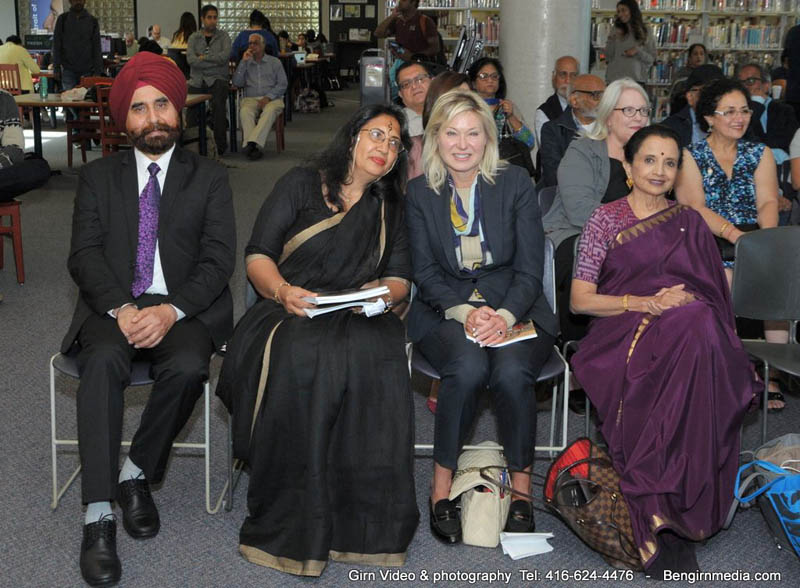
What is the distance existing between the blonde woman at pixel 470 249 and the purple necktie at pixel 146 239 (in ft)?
2.71

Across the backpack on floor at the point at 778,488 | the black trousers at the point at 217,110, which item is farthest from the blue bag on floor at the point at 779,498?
the black trousers at the point at 217,110

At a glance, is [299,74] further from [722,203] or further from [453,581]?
[453,581]

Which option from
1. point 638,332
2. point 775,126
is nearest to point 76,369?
point 638,332

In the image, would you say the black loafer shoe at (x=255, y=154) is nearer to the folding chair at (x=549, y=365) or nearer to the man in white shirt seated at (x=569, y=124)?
the man in white shirt seated at (x=569, y=124)

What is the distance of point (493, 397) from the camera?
2906mm

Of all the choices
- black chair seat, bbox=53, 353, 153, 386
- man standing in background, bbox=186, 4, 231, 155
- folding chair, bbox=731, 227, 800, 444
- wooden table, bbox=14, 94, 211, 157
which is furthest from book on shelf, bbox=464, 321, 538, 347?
man standing in background, bbox=186, 4, 231, 155

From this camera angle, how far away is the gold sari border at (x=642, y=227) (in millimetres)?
3100

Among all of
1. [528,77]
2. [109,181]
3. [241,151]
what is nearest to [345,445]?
[109,181]

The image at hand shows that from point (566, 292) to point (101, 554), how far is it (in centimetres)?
202

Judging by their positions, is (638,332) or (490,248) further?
(490,248)

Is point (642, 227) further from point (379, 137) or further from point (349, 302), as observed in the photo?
point (349, 302)

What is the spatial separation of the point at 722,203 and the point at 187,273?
229 centimetres

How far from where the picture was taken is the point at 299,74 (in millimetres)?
17031

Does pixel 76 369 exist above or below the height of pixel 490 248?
below
